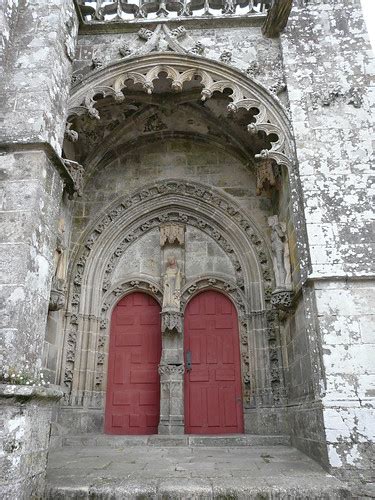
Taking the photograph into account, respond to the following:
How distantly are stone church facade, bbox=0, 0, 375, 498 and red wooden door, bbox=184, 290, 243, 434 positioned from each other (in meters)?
0.03

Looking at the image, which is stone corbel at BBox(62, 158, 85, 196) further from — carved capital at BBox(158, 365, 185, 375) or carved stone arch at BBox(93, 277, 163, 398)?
carved capital at BBox(158, 365, 185, 375)

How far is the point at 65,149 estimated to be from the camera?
6820 mm

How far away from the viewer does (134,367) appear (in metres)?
6.89

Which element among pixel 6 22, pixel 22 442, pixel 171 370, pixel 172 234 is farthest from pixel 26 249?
pixel 172 234

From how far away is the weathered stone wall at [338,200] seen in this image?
4320mm

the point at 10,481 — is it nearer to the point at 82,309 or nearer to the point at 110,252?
the point at 82,309

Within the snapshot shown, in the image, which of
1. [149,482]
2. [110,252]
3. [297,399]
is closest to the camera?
[149,482]

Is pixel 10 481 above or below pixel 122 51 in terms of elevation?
below

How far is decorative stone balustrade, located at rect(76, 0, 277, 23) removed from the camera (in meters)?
6.83

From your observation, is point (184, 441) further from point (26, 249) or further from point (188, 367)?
point (26, 249)

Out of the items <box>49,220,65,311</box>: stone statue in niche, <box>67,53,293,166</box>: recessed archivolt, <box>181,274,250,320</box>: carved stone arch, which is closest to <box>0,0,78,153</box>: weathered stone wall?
<box>67,53,293,166</box>: recessed archivolt

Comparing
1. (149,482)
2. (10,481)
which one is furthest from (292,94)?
(10,481)

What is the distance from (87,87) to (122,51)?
821mm

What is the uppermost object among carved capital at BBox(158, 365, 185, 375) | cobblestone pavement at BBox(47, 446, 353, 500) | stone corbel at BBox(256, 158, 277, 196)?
stone corbel at BBox(256, 158, 277, 196)
